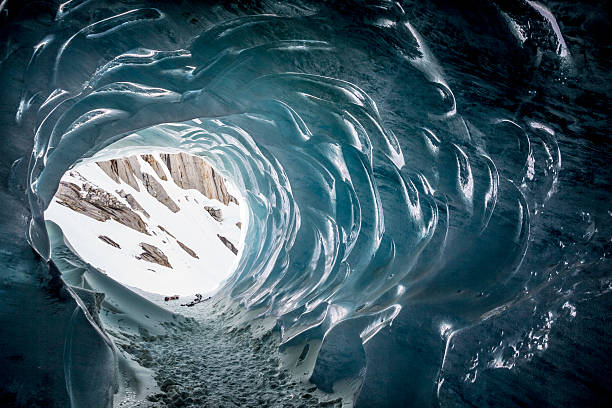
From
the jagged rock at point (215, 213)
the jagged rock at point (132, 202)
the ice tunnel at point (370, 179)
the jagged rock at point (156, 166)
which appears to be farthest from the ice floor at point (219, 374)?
the jagged rock at point (215, 213)

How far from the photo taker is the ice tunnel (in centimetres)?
211

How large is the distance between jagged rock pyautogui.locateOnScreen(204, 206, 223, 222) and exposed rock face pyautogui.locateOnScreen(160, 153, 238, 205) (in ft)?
4.24

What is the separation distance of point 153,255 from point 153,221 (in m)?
4.86

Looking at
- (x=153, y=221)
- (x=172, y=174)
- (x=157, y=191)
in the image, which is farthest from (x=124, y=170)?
(x=153, y=221)

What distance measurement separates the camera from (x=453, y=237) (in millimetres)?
3129

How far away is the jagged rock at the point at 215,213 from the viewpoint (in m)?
28.3

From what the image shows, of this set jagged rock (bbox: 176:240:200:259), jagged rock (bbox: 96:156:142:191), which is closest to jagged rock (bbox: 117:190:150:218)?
jagged rock (bbox: 96:156:142:191)

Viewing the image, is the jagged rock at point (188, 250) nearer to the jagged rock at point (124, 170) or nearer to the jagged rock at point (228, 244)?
the jagged rock at point (228, 244)

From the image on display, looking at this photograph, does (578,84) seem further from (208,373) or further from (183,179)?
(183,179)

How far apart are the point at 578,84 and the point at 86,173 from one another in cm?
2490

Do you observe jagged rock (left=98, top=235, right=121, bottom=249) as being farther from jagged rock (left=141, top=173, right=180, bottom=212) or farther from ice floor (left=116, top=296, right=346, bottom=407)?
ice floor (left=116, top=296, right=346, bottom=407)

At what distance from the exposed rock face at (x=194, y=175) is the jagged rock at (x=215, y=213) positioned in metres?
1.29

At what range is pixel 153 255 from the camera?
18.7 m

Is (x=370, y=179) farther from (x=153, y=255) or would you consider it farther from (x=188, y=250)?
(x=188, y=250)
